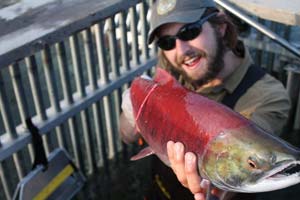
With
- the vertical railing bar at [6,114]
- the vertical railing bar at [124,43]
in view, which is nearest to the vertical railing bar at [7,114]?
the vertical railing bar at [6,114]

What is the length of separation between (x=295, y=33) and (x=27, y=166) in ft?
7.64

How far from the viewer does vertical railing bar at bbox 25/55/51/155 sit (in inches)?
115

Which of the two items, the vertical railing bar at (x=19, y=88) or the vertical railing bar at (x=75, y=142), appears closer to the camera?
the vertical railing bar at (x=19, y=88)

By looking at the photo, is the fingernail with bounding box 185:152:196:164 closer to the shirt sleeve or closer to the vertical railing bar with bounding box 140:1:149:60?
the shirt sleeve

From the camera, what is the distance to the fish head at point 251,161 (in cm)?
150

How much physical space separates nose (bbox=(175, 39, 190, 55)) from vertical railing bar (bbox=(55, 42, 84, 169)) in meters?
0.94

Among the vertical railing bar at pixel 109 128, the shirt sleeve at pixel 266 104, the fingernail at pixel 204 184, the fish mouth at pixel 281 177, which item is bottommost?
the vertical railing bar at pixel 109 128

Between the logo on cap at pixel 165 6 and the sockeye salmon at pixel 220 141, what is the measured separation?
50 centimetres

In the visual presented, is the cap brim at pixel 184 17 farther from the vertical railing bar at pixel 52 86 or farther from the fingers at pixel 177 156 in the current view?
the vertical railing bar at pixel 52 86

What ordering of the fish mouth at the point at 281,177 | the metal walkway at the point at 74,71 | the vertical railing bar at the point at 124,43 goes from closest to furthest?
the fish mouth at the point at 281,177, the metal walkway at the point at 74,71, the vertical railing bar at the point at 124,43

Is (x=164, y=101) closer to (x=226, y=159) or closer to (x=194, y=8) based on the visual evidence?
(x=226, y=159)

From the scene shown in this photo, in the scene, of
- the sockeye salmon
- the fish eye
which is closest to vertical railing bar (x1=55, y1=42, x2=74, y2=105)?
the sockeye salmon

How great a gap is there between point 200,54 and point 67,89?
43.6 inches

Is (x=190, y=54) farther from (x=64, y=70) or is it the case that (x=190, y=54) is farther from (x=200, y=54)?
(x=64, y=70)
